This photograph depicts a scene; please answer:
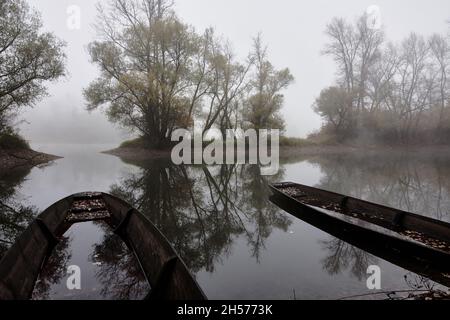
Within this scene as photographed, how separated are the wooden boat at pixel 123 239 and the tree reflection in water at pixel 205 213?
2.83 feet

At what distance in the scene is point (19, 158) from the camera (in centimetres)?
2347

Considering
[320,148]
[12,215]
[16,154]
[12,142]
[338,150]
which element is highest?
[12,142]

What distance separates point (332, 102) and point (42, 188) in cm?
3946

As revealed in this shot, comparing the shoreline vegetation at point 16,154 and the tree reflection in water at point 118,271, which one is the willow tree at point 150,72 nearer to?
the shoreline vegetation at point 16,154

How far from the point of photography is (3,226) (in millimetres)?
7109

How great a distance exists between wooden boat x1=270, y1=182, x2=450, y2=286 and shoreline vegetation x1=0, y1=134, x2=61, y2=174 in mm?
24085

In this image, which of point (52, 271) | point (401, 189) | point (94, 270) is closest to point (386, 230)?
point (401, 189)

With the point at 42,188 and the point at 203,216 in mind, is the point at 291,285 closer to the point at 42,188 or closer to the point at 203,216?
the point at 203,216

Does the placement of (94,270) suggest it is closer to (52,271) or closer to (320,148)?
(52,271)

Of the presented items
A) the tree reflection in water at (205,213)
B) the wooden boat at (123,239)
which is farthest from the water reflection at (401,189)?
the wooden boat at (123,239)

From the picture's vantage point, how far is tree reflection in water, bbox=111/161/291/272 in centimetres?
589

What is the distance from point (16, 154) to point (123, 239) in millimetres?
24904

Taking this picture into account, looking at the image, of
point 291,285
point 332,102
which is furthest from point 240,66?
point 291,285
